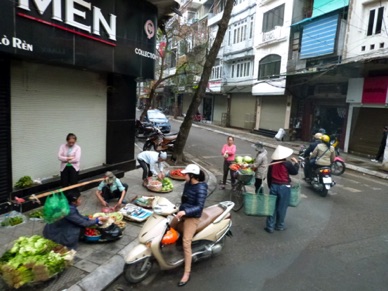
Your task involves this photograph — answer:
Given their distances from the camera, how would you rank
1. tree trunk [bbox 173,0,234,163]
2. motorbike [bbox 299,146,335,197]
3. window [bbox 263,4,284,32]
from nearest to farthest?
motorbike [bbox 299,146,335,197], tree trunk [bbox 173,0,234,163], window [bbox 263,4,284,32]

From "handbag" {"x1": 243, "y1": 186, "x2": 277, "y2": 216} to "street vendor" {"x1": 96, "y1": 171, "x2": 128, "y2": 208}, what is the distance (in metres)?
2.71

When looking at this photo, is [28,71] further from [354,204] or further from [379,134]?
[379,134]

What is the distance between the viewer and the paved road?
13.1ft

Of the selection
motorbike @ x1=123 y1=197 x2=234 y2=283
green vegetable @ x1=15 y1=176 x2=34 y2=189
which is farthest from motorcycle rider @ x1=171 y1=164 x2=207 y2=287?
green vegetable @ x1=15 y1=176 x2=34 y2=189

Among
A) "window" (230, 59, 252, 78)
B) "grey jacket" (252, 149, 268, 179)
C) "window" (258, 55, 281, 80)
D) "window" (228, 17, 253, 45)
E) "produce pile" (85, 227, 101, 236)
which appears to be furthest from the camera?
"window" (230, 59, 252, 78)

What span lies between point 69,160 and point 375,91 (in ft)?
46.3

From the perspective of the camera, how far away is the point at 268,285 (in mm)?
3932

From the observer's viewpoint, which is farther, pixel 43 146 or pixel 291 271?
pixel 43 146

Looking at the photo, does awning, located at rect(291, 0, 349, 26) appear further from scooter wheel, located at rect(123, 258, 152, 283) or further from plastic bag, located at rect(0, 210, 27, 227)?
plastic bag, located at rect(0, 210, 27, 227)

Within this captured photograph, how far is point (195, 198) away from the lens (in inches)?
163

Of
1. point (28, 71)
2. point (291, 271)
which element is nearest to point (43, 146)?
point (28, 71)

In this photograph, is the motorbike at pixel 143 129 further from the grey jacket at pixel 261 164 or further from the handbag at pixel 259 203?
the handbag at pixel 259 203

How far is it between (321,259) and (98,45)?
6.52 m

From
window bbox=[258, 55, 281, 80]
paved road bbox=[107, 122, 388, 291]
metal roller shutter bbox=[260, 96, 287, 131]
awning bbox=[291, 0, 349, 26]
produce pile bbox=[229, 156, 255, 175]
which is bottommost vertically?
paved road bbox=[107, 122, 388, 291]
